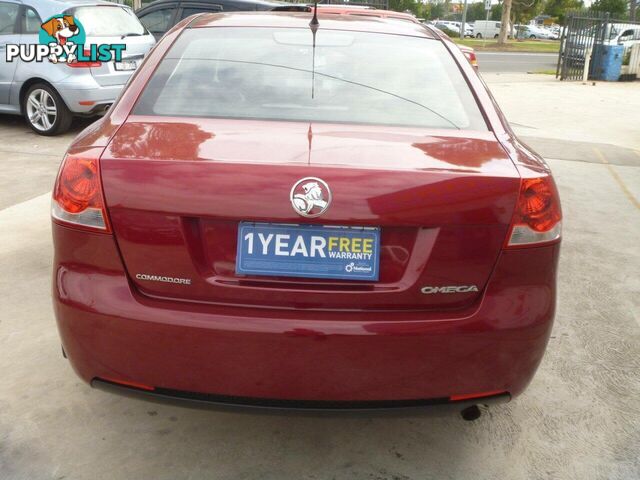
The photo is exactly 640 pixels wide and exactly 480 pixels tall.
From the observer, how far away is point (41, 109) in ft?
28.2

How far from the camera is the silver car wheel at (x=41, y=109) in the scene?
28.0ft

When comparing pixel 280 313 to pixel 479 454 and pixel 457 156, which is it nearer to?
pixel 457 156

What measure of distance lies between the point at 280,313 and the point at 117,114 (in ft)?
3.42

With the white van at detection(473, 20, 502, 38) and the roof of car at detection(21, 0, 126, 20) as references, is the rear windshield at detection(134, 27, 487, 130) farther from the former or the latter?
the white van at detection(473, 20, 502, 38)

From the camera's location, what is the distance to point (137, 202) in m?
2.07

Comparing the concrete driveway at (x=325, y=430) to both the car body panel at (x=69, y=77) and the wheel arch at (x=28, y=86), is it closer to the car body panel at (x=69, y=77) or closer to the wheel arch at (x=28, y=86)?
the car body panel at (x=69, y=77)

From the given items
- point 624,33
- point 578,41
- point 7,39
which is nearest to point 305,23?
point 7,39

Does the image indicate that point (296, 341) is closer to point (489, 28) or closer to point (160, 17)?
point (160, 17)

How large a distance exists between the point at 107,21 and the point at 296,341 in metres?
8.00

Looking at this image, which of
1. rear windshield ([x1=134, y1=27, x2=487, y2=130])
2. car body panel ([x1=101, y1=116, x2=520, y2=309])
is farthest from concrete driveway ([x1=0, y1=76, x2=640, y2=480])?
rear windshield ([x1=134, y1=27, x2=487, y2=130])

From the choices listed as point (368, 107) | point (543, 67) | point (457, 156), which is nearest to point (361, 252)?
point (457, 156)

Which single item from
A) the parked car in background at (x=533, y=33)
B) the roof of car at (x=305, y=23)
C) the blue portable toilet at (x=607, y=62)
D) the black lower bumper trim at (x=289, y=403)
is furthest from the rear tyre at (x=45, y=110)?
the parked car in background at (x=533, y=33)

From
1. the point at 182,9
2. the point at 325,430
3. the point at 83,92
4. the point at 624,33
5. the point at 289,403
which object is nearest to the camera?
the point at 289,403

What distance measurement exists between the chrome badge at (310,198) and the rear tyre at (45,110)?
735 centimetres
